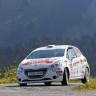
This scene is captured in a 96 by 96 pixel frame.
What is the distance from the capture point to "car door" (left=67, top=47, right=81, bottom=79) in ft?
68.5

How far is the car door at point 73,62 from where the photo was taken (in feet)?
68.5

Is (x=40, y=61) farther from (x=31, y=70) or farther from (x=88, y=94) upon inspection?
(x=88, y=94)

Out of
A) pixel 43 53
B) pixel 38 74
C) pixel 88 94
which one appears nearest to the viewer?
pixel 88 94

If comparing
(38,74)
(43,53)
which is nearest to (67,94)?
(38,74)

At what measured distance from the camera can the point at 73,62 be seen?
21.2 meters

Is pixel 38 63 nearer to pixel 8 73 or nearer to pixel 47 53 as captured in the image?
pixel 47 53

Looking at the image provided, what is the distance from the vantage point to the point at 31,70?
19.6 m

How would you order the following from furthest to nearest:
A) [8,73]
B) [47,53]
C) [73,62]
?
[8,73] → [73,62] → [47,53]

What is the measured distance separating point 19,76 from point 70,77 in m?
1.99

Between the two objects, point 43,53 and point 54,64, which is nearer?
point 54,64

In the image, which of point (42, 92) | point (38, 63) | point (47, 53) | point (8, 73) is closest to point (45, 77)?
point (38, 63)

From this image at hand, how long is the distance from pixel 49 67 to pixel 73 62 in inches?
75.2

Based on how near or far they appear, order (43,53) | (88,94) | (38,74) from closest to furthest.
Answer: (88,94), (38,74), (43,53)

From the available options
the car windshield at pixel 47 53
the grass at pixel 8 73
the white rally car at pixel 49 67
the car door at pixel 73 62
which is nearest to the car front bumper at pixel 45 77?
the white rally car at pixel 49 67
